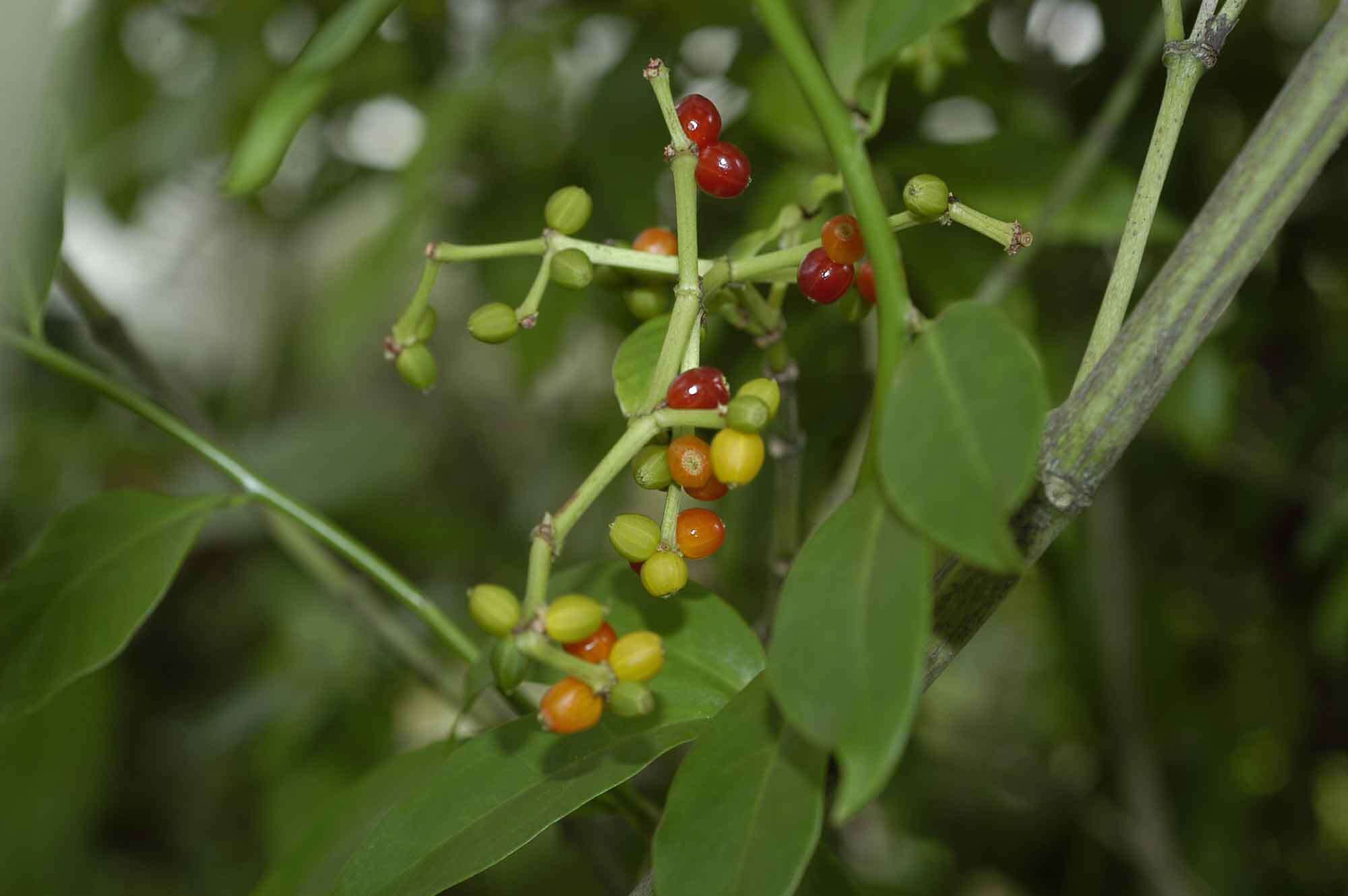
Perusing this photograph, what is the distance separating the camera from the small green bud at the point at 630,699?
1.21ft

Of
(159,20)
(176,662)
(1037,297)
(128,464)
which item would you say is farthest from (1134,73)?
(176,662)

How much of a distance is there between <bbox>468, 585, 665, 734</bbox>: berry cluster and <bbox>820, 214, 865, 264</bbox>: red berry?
0.14 meters

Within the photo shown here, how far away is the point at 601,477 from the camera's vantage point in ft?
1.16

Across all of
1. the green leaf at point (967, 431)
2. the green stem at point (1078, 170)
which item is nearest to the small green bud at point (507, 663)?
the green leaf at point (967, 431)

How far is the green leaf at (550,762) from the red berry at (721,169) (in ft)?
0.54

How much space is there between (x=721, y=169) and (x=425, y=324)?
0.13 metres

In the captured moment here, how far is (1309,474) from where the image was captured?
111cm

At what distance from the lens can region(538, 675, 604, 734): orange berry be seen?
375 millimetres

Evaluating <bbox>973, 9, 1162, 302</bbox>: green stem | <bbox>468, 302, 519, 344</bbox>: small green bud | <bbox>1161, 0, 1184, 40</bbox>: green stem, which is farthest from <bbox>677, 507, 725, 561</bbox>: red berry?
<bbox>973, 9, 1162, 302</bbox>: green stem

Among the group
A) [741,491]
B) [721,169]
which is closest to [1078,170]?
[741,491]

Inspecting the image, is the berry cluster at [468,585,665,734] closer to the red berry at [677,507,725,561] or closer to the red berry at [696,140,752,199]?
the red berry at [677,507,725,561]

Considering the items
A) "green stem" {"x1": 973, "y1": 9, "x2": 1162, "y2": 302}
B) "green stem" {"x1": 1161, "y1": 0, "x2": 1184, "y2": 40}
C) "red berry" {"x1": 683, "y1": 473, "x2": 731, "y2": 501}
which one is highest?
"green stem" {"x1": 1161, "y1": 0, "x2": 1184, "y2": 40}

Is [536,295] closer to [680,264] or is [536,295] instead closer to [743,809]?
[680,264]

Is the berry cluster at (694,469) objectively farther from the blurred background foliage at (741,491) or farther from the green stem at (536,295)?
the blurred background foliage at (741,491)
